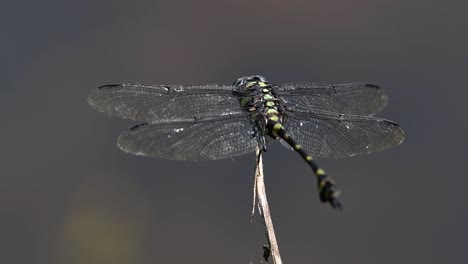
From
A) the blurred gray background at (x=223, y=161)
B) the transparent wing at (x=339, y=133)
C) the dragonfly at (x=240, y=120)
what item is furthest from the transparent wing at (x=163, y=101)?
the blurred gray background at (x=223, y=161)

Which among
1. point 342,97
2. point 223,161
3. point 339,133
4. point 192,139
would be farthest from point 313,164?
point 223,161

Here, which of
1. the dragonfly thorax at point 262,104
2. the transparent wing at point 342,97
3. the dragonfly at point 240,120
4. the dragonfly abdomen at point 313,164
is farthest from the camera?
the transparent wing at point 342,97

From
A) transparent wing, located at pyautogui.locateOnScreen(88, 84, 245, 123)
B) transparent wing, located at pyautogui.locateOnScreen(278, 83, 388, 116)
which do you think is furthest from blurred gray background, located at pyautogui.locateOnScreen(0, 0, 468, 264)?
transparent wing, located at pyautogui.locateOnScreen(88, 84, 245, 123)

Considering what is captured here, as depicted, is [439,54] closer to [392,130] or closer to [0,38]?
[392,130]

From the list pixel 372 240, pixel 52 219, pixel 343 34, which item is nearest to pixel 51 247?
pixel 52 219

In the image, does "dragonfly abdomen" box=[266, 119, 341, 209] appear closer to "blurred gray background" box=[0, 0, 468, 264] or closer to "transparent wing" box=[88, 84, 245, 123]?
"transparent wing" box=[88, 84, 245, 123]

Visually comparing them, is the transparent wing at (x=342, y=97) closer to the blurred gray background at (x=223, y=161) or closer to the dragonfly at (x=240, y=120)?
the dragonfly at (x=240, y=120)

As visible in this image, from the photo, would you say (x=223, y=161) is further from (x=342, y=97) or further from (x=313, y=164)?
(x=313, y=164)
